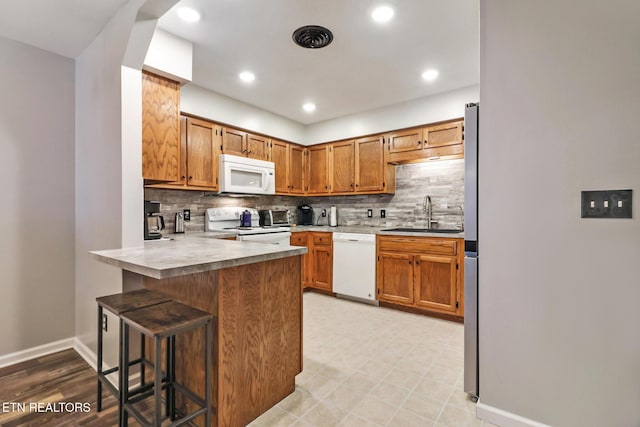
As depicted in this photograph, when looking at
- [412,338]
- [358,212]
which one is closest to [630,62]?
[412,338]

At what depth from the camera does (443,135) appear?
3490 millimetres

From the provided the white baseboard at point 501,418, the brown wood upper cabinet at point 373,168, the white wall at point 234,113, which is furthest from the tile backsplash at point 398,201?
the white baseboard at point 501,418

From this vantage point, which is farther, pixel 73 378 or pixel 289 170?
pixel 289 170

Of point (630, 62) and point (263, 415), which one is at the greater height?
point (630, 62)

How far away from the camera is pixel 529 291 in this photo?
1498 millimetres

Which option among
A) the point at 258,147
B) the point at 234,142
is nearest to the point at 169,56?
the point at 234,142

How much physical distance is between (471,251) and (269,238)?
7.65 feet

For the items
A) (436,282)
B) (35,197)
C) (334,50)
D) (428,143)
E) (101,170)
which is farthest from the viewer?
(428,143)

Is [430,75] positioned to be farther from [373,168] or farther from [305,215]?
[305,215]

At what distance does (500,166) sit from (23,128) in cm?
338

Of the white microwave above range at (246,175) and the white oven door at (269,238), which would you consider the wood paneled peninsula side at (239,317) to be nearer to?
the white oven door at (269,238)

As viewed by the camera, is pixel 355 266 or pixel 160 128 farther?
pixel 355 266

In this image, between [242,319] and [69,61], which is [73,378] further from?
[69,61]

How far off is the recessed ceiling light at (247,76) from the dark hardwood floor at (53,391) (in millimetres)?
2809
